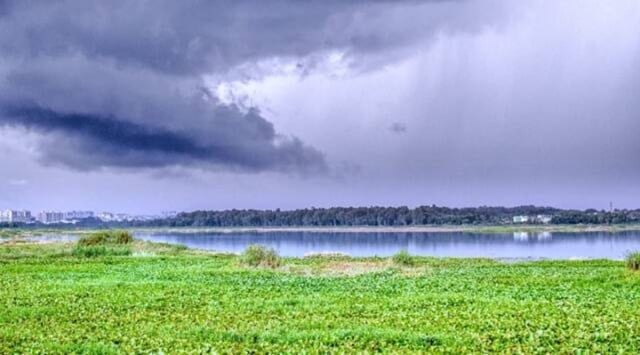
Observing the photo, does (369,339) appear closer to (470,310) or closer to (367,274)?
(470,310)

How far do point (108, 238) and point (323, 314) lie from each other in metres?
70.1

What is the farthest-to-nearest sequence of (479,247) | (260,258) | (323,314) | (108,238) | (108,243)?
(479,247)
(108,238)
(108,243)
(260,258)
(323,314)

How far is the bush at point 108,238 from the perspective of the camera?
85562mm

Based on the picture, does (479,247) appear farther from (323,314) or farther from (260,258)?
(323,314)

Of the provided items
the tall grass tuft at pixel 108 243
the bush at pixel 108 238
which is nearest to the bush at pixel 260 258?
the tall grass tuft at pixel 108 243

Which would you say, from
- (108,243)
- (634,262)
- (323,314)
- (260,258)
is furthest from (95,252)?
(323,314)

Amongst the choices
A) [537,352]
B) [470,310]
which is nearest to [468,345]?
[537,352]

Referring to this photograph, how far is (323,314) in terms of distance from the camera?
23.4 metres

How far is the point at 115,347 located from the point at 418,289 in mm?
18171

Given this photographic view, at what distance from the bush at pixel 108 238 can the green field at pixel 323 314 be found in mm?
46060

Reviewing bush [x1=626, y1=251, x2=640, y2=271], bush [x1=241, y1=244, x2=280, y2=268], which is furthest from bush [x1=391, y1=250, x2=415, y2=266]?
bush [x1=626, y1=251, x2=640, y2=271]

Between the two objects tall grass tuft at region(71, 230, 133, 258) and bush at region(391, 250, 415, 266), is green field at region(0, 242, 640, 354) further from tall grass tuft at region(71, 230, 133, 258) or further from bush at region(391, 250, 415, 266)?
tall grass tuft at region(71, 230, 133, 258)

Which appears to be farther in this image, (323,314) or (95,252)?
(95,252)

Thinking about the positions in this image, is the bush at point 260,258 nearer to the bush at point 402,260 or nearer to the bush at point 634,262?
the bush at point 402,260
